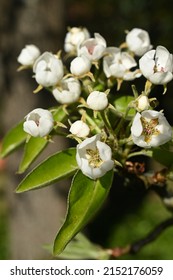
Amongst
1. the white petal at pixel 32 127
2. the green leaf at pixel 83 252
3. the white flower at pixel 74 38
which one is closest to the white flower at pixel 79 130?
the white petal at pixel 32 127

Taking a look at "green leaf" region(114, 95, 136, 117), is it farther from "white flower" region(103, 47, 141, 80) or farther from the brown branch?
the brown branch

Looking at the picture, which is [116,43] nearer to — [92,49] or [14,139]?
[14,139]

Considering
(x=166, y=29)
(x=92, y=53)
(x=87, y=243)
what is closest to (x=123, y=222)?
(x=166, y=29)

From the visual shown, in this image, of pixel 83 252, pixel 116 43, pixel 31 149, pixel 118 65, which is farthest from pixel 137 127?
pixel 116 43

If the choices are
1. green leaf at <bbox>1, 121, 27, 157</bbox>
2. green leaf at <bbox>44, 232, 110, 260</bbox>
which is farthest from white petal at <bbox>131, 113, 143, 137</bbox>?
green leaf at <bbox>44, 232, 110, 260</bbox>

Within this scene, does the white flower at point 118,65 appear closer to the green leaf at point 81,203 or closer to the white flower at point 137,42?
the white flower at point 137,42

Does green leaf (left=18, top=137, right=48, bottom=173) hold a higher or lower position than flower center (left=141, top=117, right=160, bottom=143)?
lower

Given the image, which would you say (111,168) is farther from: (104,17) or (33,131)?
(104,17)
